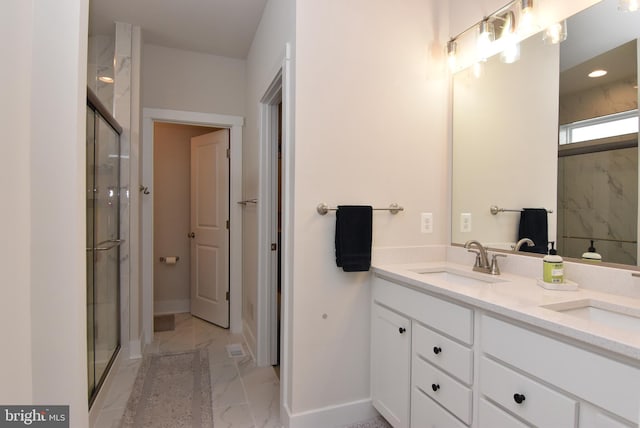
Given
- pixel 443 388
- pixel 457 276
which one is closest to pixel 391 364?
pixel 443 388

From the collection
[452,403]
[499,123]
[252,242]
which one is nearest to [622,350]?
[452,403]

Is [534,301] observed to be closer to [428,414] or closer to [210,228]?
[428,414]

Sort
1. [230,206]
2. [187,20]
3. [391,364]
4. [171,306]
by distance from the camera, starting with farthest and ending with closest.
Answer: [171,306] → [230,206] → [187,20] → [391,364]

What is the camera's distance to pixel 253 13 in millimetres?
2602

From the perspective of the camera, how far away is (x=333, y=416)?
6.04ft

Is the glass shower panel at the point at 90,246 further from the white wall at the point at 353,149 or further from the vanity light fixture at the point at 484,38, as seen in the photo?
the vanity light fixture at the point at 484,38

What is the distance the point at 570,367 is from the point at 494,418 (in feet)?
1.20

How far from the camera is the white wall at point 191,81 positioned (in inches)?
123

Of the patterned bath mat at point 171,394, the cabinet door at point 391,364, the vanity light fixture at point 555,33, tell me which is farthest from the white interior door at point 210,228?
the vanity light fixture at point 555,33

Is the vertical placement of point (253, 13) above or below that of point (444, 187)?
above

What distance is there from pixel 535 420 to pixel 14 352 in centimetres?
162

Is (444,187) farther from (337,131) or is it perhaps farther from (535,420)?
(535,420)

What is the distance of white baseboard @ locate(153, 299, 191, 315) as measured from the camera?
398 centimetres

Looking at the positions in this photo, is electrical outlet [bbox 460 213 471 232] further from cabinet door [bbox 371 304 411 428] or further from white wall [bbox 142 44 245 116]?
white wall [bbox 142 44 245 116]
